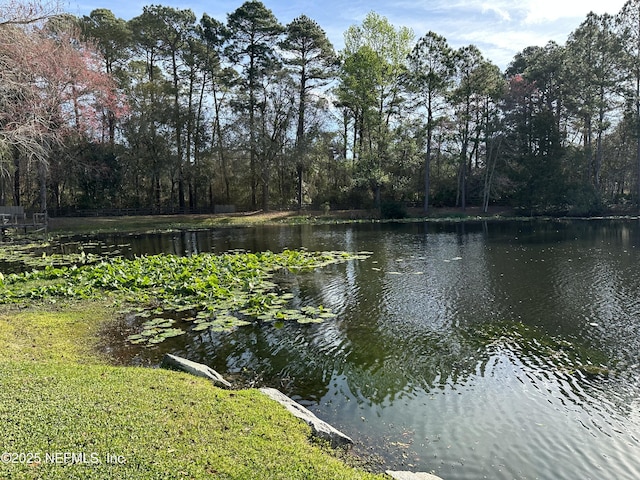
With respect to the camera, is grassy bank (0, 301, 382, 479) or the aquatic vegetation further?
the aquatic vegetation

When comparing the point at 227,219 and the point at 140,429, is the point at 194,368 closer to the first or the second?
the point at 140,429

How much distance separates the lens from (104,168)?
37125mm

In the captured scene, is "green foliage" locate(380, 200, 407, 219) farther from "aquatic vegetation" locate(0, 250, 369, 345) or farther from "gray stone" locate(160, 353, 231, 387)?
"gray stone" locate(160, 353, 231, 387)

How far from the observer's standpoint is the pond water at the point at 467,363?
15.8 feet

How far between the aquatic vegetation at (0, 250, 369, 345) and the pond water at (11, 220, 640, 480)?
0.58 m

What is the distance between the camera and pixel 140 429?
4012 millimetres

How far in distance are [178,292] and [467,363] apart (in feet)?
24.9

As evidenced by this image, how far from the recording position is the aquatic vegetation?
9359mm

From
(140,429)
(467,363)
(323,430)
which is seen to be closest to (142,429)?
(140,429)

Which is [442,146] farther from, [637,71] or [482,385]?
[482,385]

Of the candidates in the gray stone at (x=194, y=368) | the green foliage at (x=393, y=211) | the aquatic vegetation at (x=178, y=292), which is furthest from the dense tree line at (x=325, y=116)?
the gray stone at (x=194, y=368)

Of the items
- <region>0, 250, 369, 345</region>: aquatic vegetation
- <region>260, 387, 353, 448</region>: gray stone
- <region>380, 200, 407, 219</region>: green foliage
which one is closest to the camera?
<region>260, 387, 353, 448</region>: gray stone

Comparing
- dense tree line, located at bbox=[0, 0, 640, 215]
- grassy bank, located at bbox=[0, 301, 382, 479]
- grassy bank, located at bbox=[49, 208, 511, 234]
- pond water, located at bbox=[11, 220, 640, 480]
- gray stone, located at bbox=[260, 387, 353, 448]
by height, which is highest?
dense tree line, located at bbox=[0, 0, 640, 215]

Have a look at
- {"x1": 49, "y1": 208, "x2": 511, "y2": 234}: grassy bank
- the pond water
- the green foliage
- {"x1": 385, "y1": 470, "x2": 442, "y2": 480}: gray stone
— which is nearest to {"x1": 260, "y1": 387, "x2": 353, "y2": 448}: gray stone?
the pond water
